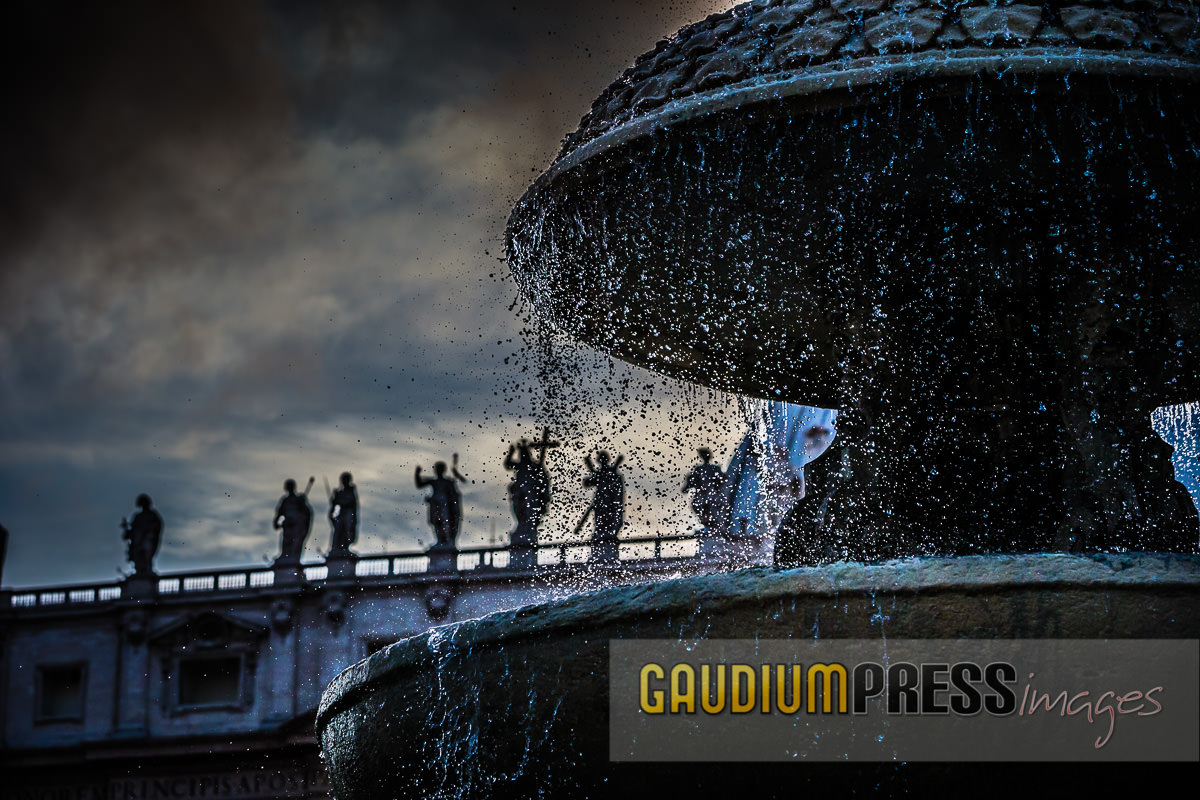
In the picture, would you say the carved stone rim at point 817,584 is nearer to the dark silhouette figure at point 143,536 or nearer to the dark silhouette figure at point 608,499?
the dark silhouette figure at point 608,499

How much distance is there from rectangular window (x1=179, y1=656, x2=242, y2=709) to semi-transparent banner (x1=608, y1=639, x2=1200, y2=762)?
87.2ft

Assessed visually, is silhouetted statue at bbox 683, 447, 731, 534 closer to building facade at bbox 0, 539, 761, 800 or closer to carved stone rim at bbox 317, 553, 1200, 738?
carved stone rim at bbox 317, 553, 1200, 738

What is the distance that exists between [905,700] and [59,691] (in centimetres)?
2959

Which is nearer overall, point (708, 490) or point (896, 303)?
point (896, 303)

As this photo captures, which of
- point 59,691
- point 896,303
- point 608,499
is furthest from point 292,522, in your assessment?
point 896,303

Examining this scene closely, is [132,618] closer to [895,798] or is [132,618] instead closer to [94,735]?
[94,735]

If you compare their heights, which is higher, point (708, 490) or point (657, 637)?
point (708, 490)

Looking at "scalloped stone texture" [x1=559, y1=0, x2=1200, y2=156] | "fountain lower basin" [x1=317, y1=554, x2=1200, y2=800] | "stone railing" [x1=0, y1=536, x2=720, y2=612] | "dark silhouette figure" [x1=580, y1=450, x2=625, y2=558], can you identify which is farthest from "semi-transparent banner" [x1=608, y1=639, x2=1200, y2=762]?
"stone railing" [x1=0, y1=536, x2=720, y2=612]

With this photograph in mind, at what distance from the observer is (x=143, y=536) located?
2833 centimetres

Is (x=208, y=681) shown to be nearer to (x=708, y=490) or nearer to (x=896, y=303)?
(x=708, y=490)

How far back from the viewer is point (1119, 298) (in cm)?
345

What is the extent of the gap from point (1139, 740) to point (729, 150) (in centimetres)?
165

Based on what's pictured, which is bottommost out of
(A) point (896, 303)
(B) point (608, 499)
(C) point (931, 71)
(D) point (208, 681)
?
(D) point (208, 681)

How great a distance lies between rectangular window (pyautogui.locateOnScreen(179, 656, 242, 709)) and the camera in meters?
28.0
